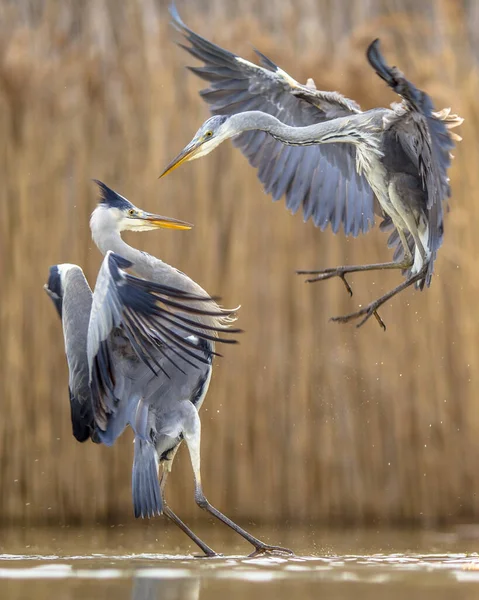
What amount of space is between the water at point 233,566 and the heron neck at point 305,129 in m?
1.36

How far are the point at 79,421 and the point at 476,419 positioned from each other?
1.57 meters

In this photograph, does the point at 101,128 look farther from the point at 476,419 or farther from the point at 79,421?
the point at 476,419

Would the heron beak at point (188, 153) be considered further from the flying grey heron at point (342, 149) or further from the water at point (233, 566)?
the water at point (233, 566)

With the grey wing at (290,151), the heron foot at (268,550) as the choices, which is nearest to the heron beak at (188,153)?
the grey wing at (290,151)

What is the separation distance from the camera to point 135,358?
14.2 feet

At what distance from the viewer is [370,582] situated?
350 cm

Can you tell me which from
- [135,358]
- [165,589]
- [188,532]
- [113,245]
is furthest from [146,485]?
[113,245]

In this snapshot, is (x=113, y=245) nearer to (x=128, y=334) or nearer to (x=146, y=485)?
(x=128, y=334)

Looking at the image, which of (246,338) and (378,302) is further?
(246,338)

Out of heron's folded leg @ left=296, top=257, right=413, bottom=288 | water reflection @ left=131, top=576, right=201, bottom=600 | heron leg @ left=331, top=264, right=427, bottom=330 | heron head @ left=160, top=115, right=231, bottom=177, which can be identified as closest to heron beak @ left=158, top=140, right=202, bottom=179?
heron head @ left=160, top=115, right=231, bottom=177

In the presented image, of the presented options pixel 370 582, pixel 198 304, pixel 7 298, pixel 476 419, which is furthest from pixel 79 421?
pixel 476 419

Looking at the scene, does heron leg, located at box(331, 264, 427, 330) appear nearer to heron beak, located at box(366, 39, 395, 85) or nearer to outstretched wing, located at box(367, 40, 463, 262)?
outstretched wing, located at box(367, 40, 463, 262)

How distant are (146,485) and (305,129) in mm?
1317

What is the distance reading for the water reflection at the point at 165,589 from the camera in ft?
10.9
